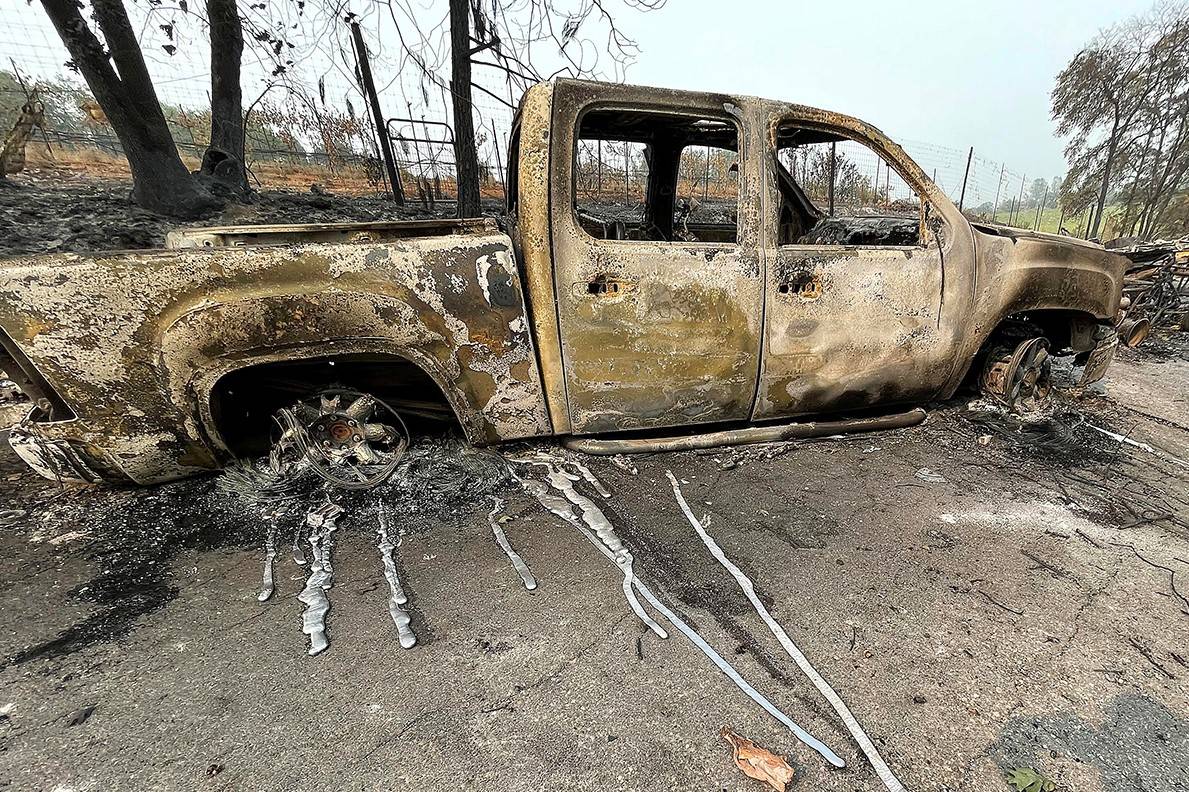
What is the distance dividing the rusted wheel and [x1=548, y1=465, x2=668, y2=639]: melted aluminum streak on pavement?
282cm

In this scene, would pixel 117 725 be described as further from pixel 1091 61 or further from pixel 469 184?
pixel 1091 61

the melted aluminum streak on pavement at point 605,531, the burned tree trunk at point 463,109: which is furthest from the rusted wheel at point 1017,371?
the burned tree trunk at point 463,109

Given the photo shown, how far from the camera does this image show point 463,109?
571 cm

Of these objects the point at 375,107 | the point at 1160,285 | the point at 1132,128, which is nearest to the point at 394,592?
the point at 375,107

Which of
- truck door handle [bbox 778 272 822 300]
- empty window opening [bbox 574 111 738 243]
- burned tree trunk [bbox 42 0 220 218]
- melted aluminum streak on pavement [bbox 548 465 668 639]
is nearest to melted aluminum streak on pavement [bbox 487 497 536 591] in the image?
melted aluminum streak on pavement [bbox 548 465 668 639]

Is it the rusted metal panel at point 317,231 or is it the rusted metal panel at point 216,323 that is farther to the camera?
the rusted metal panel at point 317,231

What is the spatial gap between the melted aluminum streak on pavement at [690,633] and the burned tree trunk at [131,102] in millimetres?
6557

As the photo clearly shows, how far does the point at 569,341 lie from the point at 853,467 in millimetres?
1703

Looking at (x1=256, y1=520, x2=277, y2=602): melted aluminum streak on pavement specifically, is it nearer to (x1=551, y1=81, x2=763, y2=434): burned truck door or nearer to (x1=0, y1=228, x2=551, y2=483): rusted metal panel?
(x1=0, y1=228, x2=551, y2=483): rusted metal panel

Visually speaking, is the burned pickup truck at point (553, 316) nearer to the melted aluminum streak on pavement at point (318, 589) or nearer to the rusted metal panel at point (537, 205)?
the rusted metal panel at point (537, 205)

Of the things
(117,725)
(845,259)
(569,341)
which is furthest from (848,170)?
(117,725)

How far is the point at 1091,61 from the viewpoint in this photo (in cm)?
1377

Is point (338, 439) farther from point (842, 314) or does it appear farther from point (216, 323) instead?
point (842, 314)

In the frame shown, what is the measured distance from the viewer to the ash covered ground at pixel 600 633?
1263 mm
